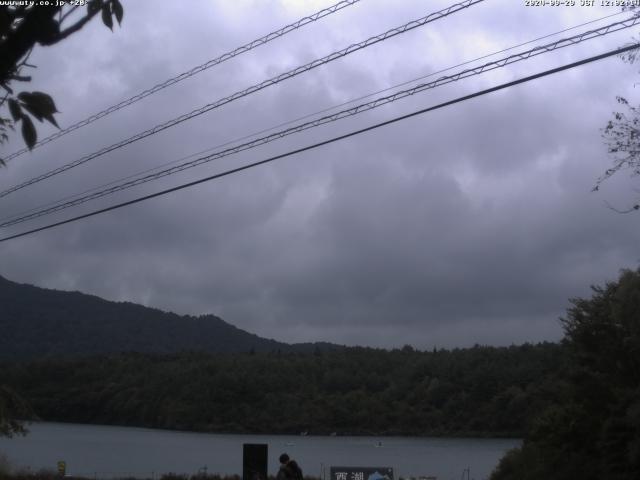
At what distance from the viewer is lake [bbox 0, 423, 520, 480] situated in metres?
48.5

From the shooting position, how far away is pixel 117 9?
419 cm

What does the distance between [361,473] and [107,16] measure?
59.0 ft

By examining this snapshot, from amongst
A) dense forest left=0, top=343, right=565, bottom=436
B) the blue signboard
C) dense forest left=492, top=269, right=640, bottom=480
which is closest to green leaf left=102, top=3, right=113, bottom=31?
dense forest left=492, top=269, right=640, bottom=480

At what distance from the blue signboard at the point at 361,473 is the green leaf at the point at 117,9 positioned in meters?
17.7

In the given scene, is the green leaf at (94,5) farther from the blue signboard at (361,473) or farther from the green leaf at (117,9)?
the blue signboard at (361,473)

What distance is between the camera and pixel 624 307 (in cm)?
1838

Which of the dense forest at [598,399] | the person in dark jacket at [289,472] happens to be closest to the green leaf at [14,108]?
the person in dark jacket at [289,472]

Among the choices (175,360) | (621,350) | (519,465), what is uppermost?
(175,360)

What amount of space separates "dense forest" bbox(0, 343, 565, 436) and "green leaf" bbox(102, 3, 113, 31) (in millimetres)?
57993

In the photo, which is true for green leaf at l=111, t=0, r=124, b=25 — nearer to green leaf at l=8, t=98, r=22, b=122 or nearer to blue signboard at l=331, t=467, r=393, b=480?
green leaf at l=8, t=98, r=22, b=122

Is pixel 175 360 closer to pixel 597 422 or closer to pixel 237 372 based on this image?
pixel 237 372

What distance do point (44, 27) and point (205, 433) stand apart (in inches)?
3195

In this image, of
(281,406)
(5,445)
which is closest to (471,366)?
(281,406)

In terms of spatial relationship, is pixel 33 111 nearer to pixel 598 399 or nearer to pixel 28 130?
pixel 28 130
